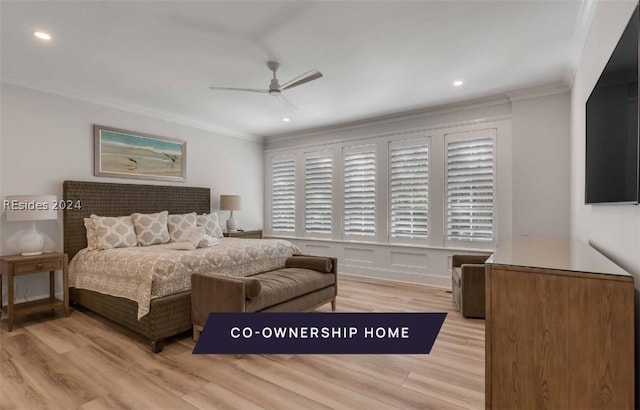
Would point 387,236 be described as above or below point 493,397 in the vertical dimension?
above

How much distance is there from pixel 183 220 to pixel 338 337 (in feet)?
9.62

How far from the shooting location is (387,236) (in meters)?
5.25

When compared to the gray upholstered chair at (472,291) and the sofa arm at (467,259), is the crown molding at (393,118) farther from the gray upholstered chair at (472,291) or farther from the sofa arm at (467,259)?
the gray upholstered chair at (472,291)

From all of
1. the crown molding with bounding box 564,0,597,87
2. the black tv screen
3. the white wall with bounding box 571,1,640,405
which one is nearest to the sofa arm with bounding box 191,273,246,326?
the white wall with bounding box 571,1,640,405

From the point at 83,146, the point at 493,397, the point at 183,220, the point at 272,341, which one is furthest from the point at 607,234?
the point at 83,146

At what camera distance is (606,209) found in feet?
6.66

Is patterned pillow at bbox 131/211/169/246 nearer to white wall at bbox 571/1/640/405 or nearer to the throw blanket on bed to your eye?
the throw blanket on bed

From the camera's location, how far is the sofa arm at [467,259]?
4172 mm

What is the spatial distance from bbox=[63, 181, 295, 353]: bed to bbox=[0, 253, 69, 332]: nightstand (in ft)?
0.56

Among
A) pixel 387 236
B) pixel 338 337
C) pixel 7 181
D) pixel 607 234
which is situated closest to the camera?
pixel 607 234

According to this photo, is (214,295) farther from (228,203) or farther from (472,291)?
(228,203)

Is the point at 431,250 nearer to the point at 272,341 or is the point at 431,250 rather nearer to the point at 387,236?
the point at 387,236

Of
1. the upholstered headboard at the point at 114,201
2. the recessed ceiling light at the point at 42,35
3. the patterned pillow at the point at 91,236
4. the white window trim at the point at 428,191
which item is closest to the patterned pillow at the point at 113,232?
the patterned pillow at the point at 91,236

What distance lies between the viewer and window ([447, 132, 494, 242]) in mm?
4379
